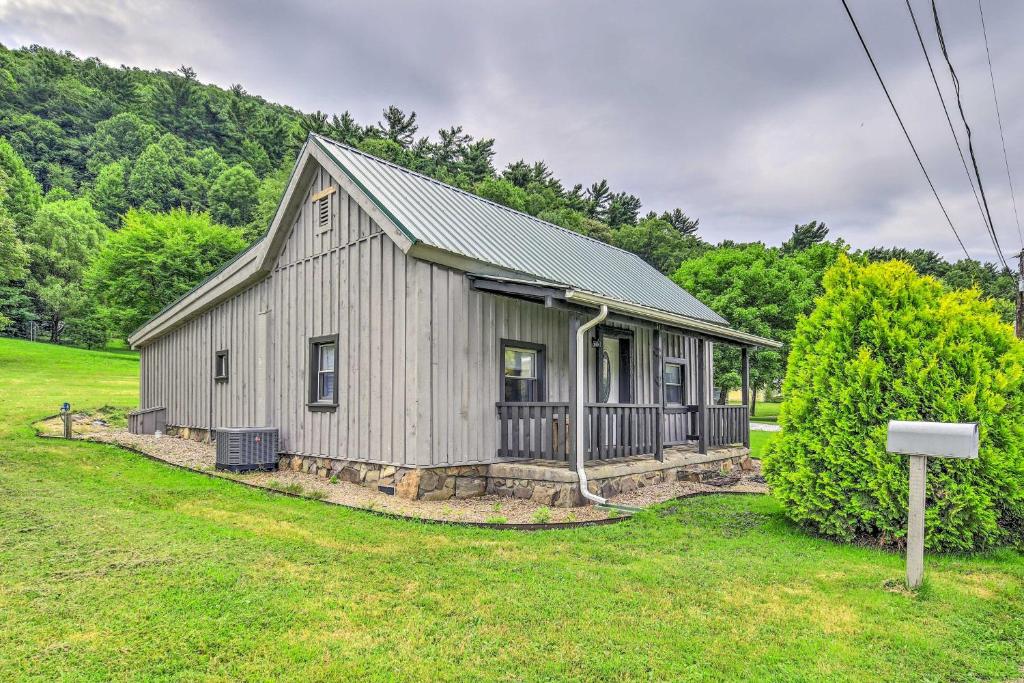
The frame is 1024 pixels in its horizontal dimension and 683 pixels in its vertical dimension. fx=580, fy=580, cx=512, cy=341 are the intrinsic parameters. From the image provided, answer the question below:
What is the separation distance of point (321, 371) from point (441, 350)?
2.86 m

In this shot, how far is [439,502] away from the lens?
299 inches

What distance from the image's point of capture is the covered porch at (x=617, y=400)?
770 centimetres

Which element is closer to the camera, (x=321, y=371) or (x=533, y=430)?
(x=533, y=430)

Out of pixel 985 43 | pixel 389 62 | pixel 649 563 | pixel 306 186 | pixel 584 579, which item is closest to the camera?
pixel 584 579

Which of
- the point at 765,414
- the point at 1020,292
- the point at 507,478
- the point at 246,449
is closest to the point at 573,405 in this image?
the point at 507,478

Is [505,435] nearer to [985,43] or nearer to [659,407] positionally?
[659,407]

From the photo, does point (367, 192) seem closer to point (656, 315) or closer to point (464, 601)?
point (656, 315)

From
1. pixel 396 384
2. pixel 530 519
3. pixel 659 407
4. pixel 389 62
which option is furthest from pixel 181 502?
pixel 389 62

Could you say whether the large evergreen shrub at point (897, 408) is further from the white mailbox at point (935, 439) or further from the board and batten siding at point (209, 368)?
the board and batten siding at point (209, 368)

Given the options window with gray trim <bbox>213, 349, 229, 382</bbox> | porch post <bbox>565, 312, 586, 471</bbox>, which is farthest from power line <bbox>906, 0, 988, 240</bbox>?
window with gray trim <bbox>213, 349, 229, 382</bbox>

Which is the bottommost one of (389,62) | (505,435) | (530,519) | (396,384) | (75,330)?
(530,519)

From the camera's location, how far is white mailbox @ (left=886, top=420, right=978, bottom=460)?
4082mm

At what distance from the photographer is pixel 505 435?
8.30 metres

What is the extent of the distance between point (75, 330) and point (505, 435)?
138 feet
